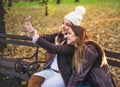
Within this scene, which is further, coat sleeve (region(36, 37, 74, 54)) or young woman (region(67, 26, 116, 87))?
coat sleeve (region(36, 37, 74, 54))

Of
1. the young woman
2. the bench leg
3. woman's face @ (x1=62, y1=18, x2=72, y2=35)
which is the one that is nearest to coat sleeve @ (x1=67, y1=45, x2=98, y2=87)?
the young woman

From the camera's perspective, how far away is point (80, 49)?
5031mm

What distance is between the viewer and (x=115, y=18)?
22281 millimetres

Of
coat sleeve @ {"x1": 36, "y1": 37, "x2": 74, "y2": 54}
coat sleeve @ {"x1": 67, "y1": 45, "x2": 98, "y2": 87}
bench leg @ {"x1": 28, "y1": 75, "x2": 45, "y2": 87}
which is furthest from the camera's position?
bench leg @ {"x1": 28, "y1": 75, "x2": 45, "y2": 87}

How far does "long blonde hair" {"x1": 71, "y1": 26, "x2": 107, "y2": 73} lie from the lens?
16.4 ft

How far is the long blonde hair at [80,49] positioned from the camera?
16.4ft

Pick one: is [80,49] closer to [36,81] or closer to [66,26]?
[66,26]

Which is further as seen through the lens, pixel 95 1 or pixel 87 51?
pixel 95 1

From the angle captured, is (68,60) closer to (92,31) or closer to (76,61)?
(76,61)

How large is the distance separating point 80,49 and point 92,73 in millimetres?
322

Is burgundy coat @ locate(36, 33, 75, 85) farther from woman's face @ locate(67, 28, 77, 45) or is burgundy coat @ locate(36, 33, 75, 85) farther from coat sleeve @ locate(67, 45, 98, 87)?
coat sleeve @ locate(67, 45, 98, 87)

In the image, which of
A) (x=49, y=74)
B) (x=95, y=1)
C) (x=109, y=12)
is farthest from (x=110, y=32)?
(x=95, y=1)

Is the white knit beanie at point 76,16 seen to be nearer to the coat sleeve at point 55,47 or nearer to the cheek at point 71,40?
the cheek at point 71,40

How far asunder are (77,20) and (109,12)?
2039 cm
